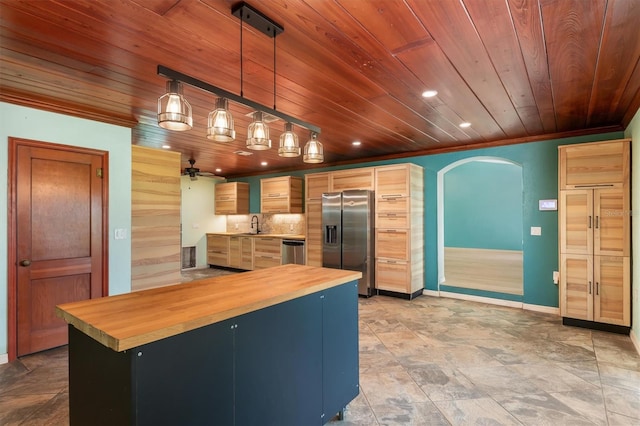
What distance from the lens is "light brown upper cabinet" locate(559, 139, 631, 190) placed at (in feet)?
11.8

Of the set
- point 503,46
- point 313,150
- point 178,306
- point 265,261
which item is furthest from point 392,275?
point 178,306

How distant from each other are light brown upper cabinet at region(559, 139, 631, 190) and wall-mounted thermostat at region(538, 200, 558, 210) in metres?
0.54

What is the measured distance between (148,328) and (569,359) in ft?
11.9

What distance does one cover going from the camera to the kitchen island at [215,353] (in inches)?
48.9

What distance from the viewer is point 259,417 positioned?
5.38ft

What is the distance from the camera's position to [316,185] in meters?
6.07

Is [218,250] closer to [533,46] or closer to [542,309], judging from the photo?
[542,309]

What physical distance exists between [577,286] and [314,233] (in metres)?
3.94

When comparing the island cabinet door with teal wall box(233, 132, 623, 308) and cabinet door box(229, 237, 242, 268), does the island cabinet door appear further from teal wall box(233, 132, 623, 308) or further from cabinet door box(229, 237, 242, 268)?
cabinet door box(229, 237, 242, 268)

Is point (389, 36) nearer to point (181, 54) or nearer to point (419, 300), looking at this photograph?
point (181, 54)

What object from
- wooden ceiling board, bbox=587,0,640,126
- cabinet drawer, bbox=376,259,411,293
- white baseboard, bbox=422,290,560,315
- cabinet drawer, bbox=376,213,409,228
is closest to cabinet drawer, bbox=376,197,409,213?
cabinet drawer, bbox=376,213,409,228

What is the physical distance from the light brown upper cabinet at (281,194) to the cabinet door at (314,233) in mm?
1001

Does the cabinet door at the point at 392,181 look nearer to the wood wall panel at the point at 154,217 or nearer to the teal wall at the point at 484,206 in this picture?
Answer: the wood wall panel at the point at 154,217

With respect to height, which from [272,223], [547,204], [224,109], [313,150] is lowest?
[272,223]
